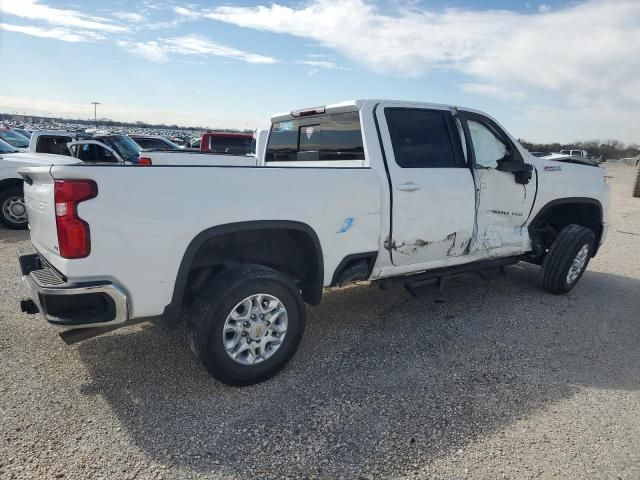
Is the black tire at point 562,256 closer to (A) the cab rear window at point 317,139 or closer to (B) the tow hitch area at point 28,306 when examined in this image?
(A) the cab rear window at point 317,139

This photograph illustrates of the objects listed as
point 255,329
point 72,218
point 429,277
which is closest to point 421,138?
point 429,277

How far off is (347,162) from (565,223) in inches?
134

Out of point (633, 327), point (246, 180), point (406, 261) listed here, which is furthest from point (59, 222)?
point (633, 327)

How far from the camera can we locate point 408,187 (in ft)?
12.6

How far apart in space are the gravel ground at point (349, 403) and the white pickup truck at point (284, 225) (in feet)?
1.38

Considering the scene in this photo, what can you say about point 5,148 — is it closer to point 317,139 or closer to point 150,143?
point 150,143

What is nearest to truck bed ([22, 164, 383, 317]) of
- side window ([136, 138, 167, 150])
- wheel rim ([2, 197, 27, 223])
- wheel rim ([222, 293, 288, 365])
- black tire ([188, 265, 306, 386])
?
black tire ([188, 265, 306, 386])

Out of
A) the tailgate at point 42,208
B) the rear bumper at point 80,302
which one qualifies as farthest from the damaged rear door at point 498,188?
the tailgate at point 42,208

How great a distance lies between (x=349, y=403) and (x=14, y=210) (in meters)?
7.80

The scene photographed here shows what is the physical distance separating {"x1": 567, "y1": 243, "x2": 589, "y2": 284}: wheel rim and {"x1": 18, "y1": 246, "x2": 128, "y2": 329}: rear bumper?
480 centimetres

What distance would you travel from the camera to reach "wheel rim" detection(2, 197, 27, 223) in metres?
8.26

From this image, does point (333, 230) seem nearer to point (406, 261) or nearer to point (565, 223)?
point (406, 261)

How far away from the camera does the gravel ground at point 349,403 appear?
254 cm

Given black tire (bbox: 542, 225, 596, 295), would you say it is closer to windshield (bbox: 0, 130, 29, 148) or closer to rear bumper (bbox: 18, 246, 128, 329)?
rear bumper (bbox: 18, 246, 128, 329)
